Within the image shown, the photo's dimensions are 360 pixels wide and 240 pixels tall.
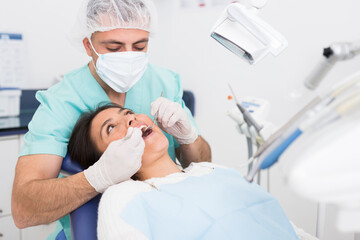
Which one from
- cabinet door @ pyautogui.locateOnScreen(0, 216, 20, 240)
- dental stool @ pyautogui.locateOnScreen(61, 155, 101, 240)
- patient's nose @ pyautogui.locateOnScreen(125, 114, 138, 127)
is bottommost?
cabinet door @ pyautogui.locateOnScreen(0, 216, 20, 240)

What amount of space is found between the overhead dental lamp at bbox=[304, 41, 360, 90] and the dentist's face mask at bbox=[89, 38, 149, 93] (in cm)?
79

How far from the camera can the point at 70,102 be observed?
1336 millimetres

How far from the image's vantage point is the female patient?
3.22 feet

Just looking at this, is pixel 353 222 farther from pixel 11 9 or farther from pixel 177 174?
pixel 11 9

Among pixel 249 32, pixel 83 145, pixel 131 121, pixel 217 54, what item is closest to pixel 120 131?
pixel 131 121

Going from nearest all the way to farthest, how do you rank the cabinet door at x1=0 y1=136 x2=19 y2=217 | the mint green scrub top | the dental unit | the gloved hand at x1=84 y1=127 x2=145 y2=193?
the dental unit
the gloved hand at x1=84 y1=127 x2=145 y2=193
the mint green scrub top
the cabinet door at x1=0 y1=136 x2=19 y2=217

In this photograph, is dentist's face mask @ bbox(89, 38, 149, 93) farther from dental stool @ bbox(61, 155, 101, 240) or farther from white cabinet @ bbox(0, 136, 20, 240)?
white cabinet @ bbox(0, 136, 20, 240)

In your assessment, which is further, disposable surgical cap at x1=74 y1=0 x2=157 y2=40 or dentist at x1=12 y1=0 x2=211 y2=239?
disposable surgical cap at x1=74 y1=0 x2=157 y2=40

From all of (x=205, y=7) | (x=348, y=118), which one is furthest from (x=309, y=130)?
(x=205, y=7)

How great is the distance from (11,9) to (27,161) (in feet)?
5.21

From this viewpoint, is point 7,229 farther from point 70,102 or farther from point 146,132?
point 146,132

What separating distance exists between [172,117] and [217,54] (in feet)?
3.72

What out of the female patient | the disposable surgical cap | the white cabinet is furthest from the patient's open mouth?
the white cabinet

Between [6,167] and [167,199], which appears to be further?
[6,167]
